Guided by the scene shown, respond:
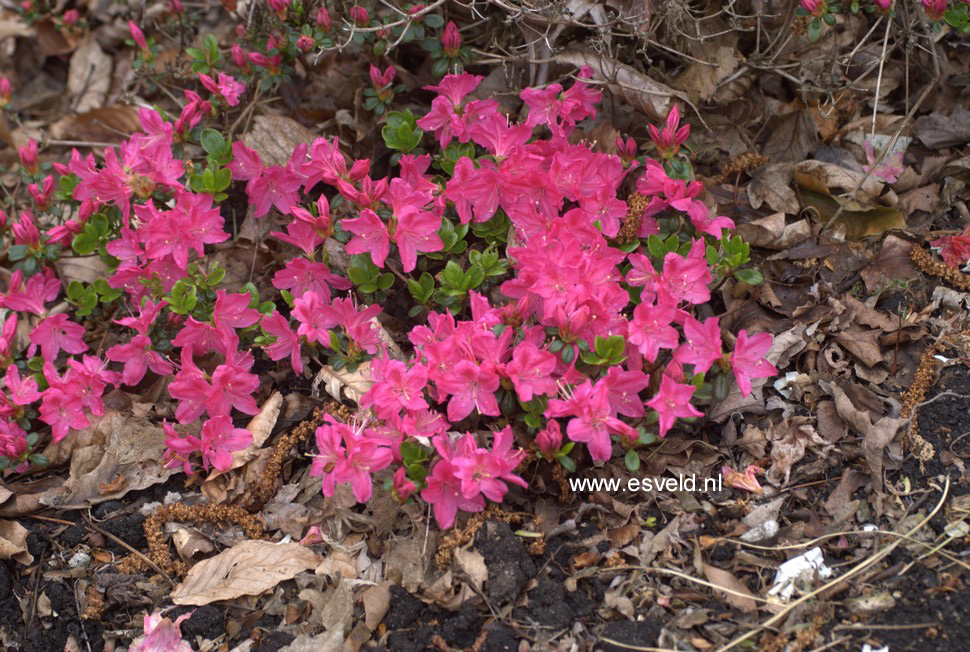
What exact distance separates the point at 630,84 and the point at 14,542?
2.56 m

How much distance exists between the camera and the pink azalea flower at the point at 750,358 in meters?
2.43

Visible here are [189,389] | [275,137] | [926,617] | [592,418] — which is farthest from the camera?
[275,137]

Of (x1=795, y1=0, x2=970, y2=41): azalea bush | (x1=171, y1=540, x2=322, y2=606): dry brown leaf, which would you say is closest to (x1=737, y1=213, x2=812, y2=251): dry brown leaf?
(x1=795, y1=0, x2=970, y2=41): azalea bush

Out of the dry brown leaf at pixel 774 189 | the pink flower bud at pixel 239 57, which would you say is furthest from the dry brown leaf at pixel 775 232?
the pink flower bud at pixel 239 57

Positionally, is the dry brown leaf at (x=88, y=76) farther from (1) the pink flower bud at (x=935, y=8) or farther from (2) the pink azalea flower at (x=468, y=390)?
(1) the pink flower bud at (x=935, y=8)

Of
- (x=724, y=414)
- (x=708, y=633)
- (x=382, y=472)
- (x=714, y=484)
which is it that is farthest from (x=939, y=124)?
(x=382, y=472)

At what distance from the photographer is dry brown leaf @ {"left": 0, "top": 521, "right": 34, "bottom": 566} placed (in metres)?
2.71

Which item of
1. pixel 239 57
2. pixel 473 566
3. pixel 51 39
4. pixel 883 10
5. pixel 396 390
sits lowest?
pixel 473 566

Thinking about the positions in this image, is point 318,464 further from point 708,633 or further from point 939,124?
point 939,124

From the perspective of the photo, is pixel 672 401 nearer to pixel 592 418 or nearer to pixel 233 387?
pixel 592 418

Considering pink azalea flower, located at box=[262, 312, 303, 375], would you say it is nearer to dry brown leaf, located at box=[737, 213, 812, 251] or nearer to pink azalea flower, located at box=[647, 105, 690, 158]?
pink azalea flower, located at box=[647, 105, 690, 158]

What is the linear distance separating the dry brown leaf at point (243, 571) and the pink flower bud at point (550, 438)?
0.76m

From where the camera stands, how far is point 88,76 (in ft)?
14.8

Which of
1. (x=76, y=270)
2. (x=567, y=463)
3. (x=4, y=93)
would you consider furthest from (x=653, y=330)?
(x=4, y=93)
